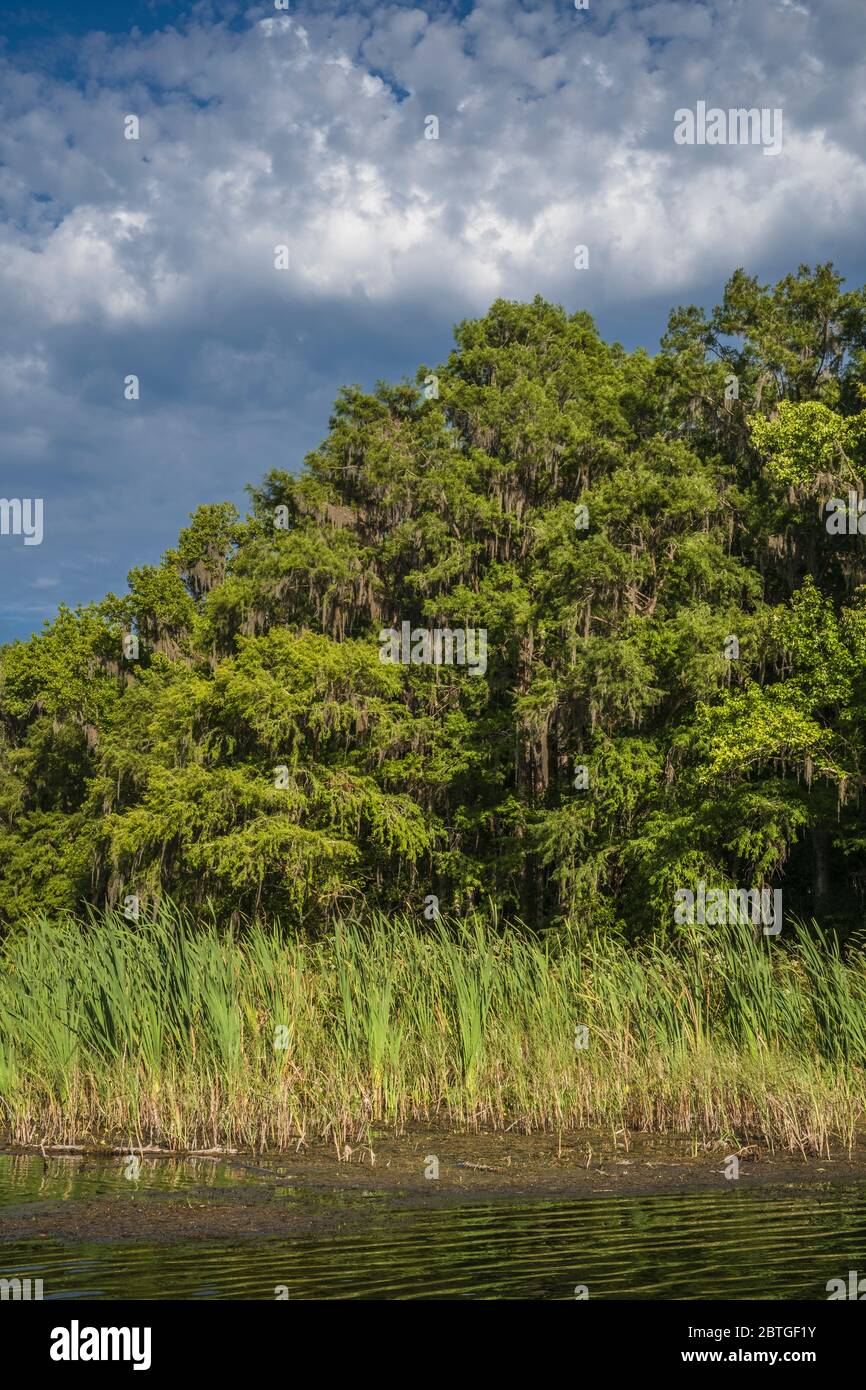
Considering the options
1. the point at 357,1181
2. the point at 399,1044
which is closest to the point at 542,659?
the point at 399,1044

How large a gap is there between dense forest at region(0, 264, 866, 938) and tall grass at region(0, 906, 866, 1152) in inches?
469

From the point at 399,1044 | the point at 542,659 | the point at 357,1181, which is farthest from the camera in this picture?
the point at 542,659

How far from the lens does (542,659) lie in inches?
1220

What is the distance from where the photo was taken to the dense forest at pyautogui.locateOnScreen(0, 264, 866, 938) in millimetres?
25672

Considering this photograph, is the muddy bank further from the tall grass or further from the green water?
the tall grass

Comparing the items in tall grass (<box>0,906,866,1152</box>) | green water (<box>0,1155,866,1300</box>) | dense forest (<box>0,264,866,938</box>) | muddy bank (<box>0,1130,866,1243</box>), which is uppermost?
dense forest (<box>0,264,866,938</box>)

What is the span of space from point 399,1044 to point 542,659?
784 inches

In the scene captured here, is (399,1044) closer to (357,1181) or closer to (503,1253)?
Result: (357,1181)

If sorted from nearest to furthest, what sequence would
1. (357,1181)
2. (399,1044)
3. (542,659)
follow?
(357,1181) → (399,1044) → (542,659)

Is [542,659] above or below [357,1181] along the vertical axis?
above

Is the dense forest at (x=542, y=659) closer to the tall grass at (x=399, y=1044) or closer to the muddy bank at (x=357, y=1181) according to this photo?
the tall grass at (x=399, y=1044)

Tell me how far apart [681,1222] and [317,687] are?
22244mm

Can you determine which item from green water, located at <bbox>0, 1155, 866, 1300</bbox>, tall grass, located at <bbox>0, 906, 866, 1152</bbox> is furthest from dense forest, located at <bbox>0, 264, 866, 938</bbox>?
green water, located at <bbox>0, 1155, 866, 1300</bbox>
